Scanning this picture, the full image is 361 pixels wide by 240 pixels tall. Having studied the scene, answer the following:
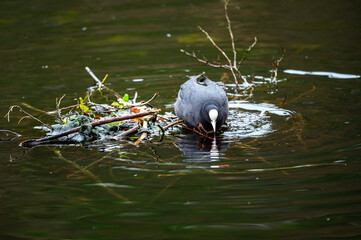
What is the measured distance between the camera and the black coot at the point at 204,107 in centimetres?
605

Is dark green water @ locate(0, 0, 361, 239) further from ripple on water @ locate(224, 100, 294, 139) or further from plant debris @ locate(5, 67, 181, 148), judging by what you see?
plant debris @ locate(5, 67, 181, 148)

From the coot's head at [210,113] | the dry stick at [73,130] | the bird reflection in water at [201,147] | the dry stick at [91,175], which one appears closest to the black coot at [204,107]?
the coot's head at [210,113]

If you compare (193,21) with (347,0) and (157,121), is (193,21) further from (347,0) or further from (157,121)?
(157,121)

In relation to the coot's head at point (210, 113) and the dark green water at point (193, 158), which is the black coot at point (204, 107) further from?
the dark green water at point (193, 158)

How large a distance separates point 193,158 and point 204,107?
83 cm

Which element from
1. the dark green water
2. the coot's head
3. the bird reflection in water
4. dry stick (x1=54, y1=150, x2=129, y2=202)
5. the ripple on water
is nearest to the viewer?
the dark green water

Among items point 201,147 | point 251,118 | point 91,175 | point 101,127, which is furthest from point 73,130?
point 251,118

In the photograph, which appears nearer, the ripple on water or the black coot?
the black coot

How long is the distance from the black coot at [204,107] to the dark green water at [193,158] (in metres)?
0.24

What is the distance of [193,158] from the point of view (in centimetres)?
550

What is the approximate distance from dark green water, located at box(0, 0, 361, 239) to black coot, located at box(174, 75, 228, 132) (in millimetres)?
239

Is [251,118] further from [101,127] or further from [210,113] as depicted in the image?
[101,127]

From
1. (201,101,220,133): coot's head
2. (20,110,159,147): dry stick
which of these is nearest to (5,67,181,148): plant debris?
(20,110,159,147): dry stick

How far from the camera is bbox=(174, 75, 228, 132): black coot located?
6.05 m
